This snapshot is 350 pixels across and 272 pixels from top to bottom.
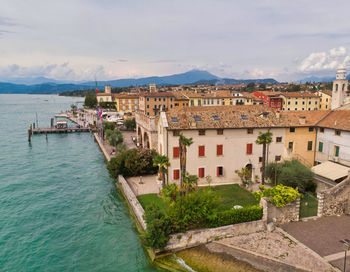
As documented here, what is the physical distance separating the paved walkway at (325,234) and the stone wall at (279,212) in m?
0.48

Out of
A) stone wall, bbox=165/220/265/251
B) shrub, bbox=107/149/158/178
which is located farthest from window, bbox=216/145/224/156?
stone wall, bbox=165/220/265/251

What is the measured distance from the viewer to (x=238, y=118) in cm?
3247

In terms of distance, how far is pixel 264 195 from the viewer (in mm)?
22703

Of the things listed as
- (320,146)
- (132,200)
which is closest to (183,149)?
(132,200)

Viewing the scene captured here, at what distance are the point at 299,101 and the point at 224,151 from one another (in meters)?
74.2

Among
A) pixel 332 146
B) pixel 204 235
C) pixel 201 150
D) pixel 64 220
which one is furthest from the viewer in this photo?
pixel 332 146

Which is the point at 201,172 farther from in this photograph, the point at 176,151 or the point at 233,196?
the point at 233,196

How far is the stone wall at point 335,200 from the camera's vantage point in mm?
23094

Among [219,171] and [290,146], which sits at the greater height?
[290,146]

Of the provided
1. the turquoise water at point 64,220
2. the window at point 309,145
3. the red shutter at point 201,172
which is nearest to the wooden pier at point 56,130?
the turquoise water at point 64,220

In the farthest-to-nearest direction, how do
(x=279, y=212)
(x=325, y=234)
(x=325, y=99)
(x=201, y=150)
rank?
(x=325, y=99)
(x=201, y=150)
(x=279, y=212)
(x=325, y=234)

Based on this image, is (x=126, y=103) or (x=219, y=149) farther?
(x=126, y=103)

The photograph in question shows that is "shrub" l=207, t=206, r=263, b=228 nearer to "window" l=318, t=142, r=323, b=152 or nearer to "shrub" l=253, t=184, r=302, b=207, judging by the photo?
"shrub" l=253, t=184, r=302, b=207

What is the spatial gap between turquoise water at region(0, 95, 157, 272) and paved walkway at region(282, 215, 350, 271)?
36.9 ft
